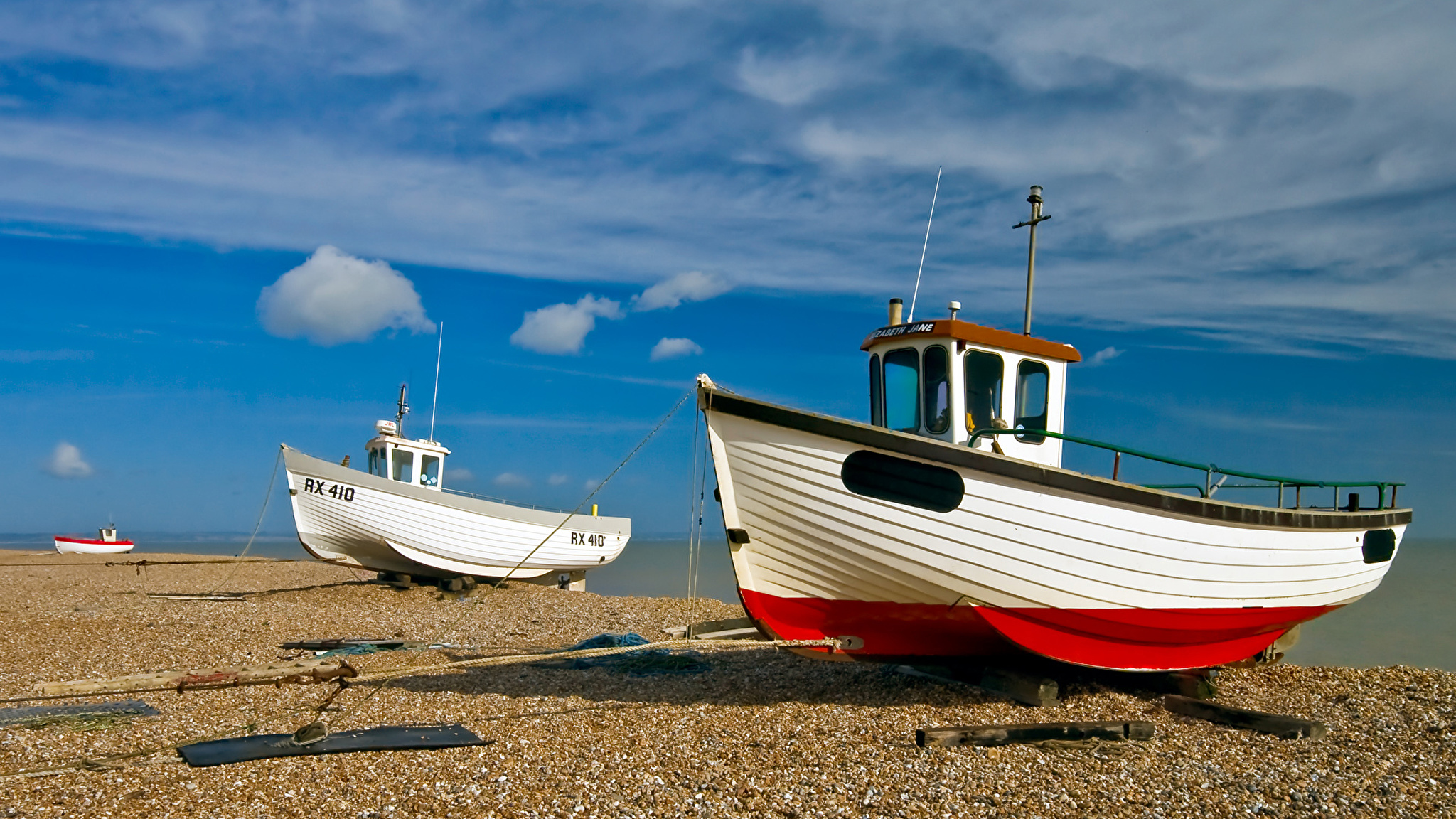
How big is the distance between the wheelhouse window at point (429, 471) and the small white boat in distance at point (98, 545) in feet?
87.8

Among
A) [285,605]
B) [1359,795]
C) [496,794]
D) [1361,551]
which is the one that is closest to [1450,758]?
[1359,795]

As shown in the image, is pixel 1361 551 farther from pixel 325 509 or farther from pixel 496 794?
pixel 325 509

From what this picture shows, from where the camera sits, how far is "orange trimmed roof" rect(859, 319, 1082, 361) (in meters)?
7.64

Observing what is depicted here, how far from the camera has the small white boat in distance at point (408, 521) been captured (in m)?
16.6

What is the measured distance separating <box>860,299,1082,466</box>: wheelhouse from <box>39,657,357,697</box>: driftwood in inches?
204

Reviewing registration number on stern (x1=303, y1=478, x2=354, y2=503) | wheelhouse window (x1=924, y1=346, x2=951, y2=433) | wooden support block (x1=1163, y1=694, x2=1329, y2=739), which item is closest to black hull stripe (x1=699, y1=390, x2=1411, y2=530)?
wheelhouse window (x1=924, y1=346, x2=951, y2=433)

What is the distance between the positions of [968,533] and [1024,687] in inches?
66.1

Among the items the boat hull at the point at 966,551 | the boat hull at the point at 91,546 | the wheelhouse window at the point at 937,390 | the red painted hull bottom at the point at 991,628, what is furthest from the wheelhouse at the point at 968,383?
the boat hull at the point at 91,546

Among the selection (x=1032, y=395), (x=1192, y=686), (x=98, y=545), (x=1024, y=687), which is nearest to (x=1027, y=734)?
(x=1024, y=687)

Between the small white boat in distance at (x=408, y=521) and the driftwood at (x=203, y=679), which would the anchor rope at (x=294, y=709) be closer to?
the driftwood at (x=203, y=679)

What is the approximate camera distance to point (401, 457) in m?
18.2

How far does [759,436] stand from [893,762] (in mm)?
2495

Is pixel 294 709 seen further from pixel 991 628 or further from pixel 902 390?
pixel 902 390

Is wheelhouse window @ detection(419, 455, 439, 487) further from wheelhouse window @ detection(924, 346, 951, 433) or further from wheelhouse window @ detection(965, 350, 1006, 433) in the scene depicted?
wheelhouse window @ detection(965, 350, 1006, 433)
